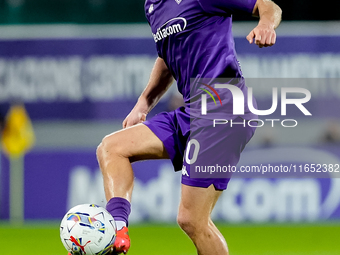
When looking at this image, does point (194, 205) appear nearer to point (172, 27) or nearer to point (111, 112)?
point (172, 27)

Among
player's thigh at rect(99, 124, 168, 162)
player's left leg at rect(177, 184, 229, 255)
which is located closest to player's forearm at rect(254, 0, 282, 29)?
player's thigh at rect(99, 124, 168, 162)

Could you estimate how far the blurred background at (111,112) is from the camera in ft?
25.8

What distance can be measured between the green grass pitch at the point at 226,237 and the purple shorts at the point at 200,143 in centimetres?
250

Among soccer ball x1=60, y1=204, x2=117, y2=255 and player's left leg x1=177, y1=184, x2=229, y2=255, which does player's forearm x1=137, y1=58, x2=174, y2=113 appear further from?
soccer ball x1=60, y1=204, x2=117, y2=255

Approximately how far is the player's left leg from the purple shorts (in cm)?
5

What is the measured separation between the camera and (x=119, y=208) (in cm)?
302

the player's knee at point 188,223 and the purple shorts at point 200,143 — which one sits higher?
the purple shorts at point 200,143

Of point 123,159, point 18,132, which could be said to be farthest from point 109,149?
point 18,132

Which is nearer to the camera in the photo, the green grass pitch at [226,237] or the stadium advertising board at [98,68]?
the green grass pitch at [226,237]

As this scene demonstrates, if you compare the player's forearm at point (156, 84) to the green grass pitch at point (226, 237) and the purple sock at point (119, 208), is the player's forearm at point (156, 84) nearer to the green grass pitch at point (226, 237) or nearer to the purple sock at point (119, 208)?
the purple sock at point (119, 208)

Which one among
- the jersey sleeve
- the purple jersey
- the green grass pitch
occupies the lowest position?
the green grass pitch

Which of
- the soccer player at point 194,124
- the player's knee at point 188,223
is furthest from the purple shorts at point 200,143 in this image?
the player's knee at point 188,223

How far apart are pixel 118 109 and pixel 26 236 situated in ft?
7.06

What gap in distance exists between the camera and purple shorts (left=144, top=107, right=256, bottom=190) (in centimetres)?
330
